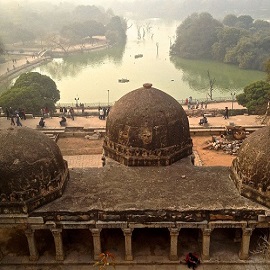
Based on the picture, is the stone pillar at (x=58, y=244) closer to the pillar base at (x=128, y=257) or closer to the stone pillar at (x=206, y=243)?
the pillar base at (x=128, y=257)

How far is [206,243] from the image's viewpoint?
12617mm

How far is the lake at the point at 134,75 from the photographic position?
148 feet

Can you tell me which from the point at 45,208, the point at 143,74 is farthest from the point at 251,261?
the point at 143,74

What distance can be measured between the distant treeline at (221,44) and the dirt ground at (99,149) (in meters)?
36.5

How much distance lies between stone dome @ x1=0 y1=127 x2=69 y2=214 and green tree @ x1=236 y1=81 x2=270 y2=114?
777 inches

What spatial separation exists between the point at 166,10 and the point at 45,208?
175 metres

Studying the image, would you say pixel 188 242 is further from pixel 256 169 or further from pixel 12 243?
pixel 12 243

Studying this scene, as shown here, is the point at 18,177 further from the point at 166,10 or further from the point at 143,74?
the point at 166,10

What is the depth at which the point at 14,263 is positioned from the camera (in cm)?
1296

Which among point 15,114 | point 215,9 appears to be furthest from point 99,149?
point 215,9

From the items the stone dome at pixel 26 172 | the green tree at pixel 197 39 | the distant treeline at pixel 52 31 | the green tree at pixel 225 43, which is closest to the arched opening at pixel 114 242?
the stone dome at pixel 26 172

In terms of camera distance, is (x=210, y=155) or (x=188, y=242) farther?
(x=210, y=155)

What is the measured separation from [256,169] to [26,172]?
7448mm

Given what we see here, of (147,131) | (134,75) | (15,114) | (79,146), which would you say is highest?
(147,131)
